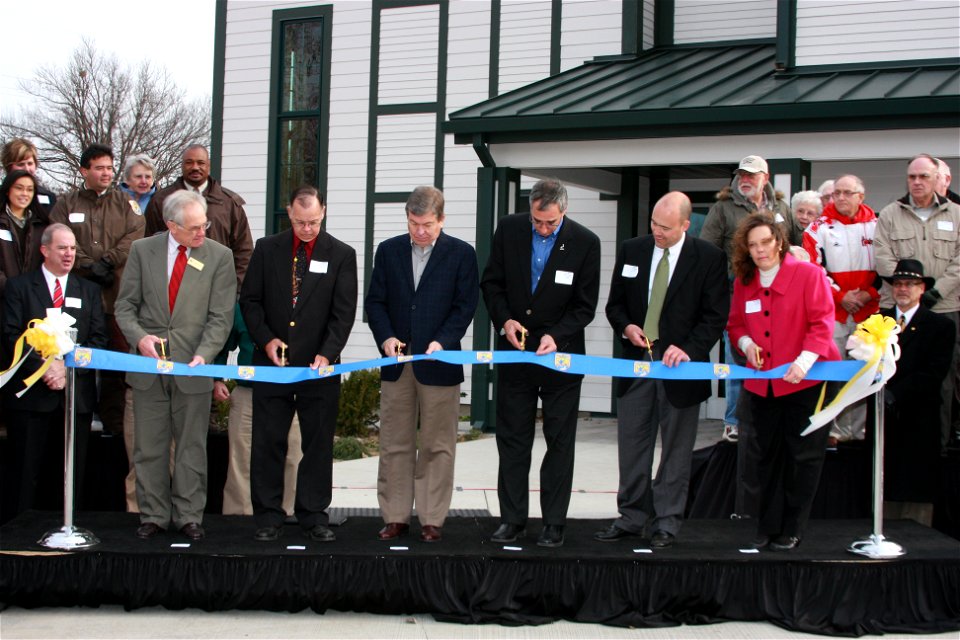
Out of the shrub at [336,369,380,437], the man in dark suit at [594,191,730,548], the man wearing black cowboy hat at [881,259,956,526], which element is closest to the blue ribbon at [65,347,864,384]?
the man in dark suit at [594,191,730,548]

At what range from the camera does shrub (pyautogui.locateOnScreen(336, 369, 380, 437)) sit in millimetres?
11609

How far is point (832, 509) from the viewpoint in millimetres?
6883

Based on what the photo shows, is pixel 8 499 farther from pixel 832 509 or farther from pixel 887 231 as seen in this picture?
pixel 887 231

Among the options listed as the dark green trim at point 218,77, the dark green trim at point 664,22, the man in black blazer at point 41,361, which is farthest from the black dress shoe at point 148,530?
the dark green trim at point 218,77

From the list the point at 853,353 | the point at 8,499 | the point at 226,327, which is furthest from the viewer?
the point at 8,499

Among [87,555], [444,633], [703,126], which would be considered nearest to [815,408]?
[444,633]

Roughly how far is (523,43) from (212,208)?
6743mm

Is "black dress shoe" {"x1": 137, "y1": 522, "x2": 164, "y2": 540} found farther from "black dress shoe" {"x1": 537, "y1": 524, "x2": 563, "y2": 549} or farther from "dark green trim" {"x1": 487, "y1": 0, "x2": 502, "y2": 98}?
"dark green trim" {"x1": 487, "y1": 0, "x2": 502, "y2": 98}

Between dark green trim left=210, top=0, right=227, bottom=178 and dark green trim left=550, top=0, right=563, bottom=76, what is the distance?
15.9 feet

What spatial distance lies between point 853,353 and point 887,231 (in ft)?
5.21

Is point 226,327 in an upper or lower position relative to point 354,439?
upper

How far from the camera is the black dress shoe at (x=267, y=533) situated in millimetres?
5625

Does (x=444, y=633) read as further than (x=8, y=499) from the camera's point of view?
No

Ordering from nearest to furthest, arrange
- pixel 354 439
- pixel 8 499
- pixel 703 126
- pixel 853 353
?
pixel 853 353
pixel 8 499
pixel 703 126
pixel 354 439
